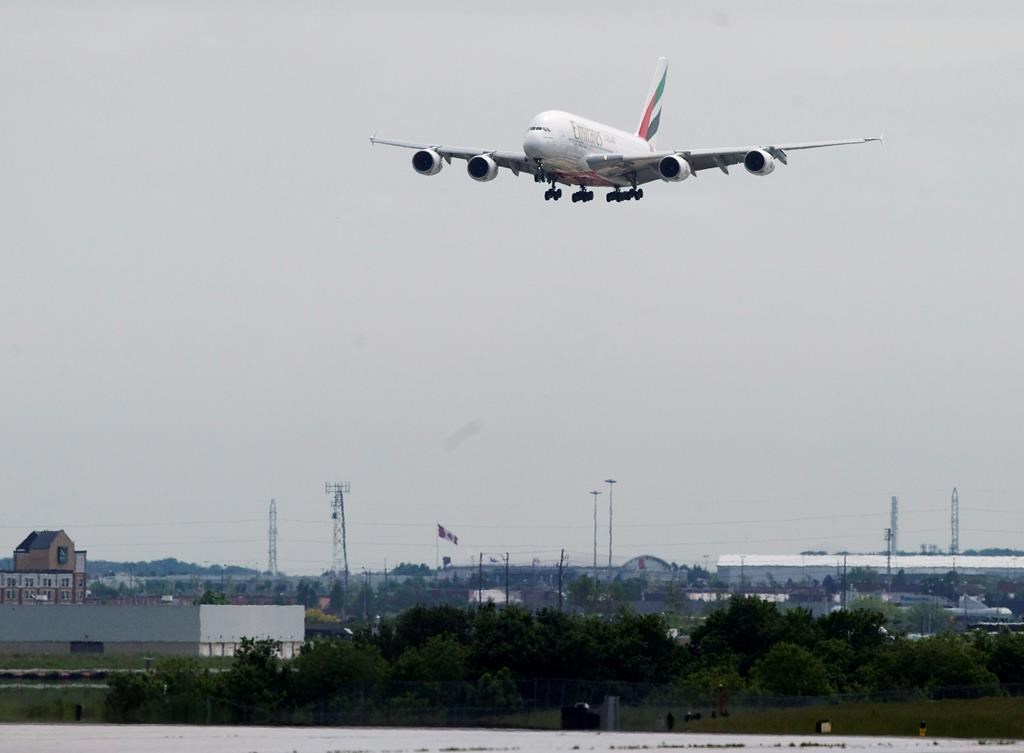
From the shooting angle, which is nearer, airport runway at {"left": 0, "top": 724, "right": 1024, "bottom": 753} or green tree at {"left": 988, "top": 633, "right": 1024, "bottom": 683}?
airport runway at {"left": 0, "top": 724, "right": 1024, "bottom": 753}

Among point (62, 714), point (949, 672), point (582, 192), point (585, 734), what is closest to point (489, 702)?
point (585, 734)

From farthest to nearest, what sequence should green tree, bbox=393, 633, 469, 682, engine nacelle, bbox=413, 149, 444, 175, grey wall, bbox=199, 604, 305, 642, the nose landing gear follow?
1. grey wall, bbox=199, 604, 305, 642
2. green tree, bbox=393, 633, 469, 682
3. the nose landing gear
4. engine nacelle, bbox=413, 149, 444, 175

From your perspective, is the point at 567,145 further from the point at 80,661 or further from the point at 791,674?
the point at 80,661

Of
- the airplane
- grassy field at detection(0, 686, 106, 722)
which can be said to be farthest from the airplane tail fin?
grassy field at detection(0, 686, 106, 722)

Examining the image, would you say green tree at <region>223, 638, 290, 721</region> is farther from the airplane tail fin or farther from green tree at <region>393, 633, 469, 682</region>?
the airplane tail fin

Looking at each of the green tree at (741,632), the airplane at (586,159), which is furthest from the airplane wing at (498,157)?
the green tree at (741,632)

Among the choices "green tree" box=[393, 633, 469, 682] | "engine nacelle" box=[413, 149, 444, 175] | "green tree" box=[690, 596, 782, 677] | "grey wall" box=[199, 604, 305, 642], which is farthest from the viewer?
"grey wall" box=[199, 604, 305, 642]
